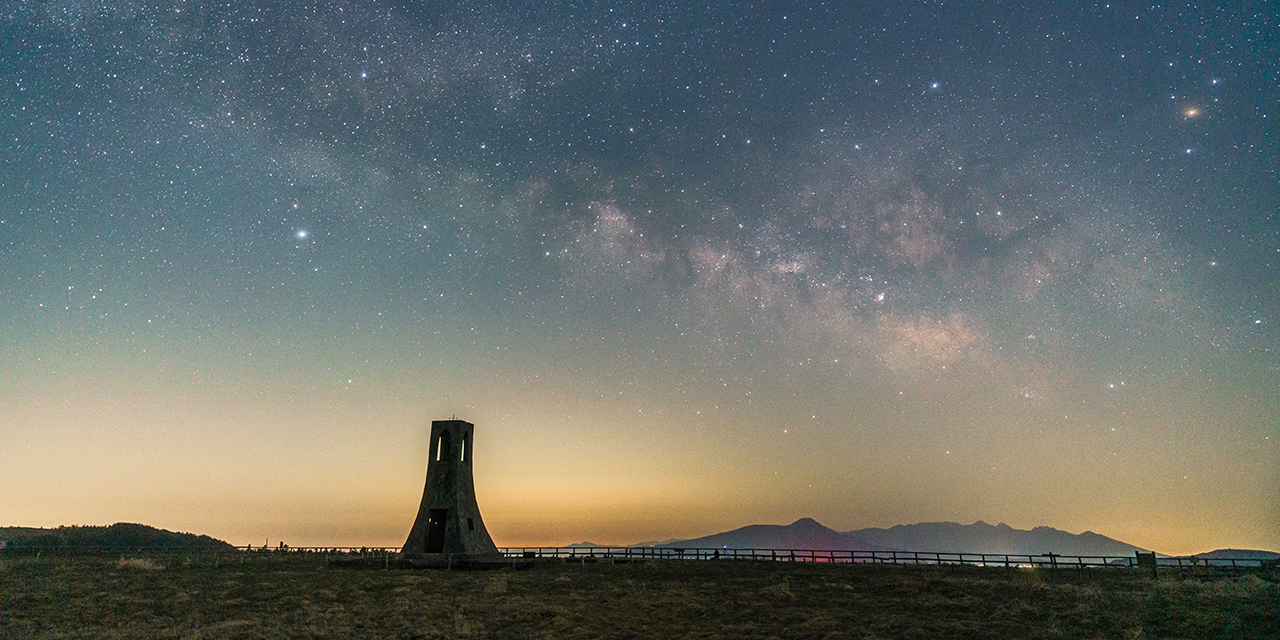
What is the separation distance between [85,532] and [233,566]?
57.4 m

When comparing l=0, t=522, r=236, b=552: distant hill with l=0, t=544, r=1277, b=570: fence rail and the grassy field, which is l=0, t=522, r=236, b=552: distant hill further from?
the grassy field

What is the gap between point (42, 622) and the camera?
17.7 meters

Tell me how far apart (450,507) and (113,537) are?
59.4 metres

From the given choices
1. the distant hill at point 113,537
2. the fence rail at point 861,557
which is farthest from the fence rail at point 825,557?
the distant hill at point 113,537

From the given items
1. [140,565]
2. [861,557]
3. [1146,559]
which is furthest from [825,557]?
[140,565]

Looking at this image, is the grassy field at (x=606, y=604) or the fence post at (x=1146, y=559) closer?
the grassy field at (x=606, y=604)

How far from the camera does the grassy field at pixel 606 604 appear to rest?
17.8 metres

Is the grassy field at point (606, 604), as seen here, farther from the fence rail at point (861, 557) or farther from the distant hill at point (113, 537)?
the distant hill at point (113, 537)

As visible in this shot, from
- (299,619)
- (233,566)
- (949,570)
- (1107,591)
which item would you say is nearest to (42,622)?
(299,619)

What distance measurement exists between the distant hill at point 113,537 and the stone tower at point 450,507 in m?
35.6

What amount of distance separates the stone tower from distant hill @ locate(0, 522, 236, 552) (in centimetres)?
3556

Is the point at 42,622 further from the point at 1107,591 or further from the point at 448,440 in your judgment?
the point at 1107,591

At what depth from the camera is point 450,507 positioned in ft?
Answer: 122

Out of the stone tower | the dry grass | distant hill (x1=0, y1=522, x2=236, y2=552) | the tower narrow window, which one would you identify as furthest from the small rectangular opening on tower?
distant hill (x1=0, y1=522, x2=236, y2=552)
